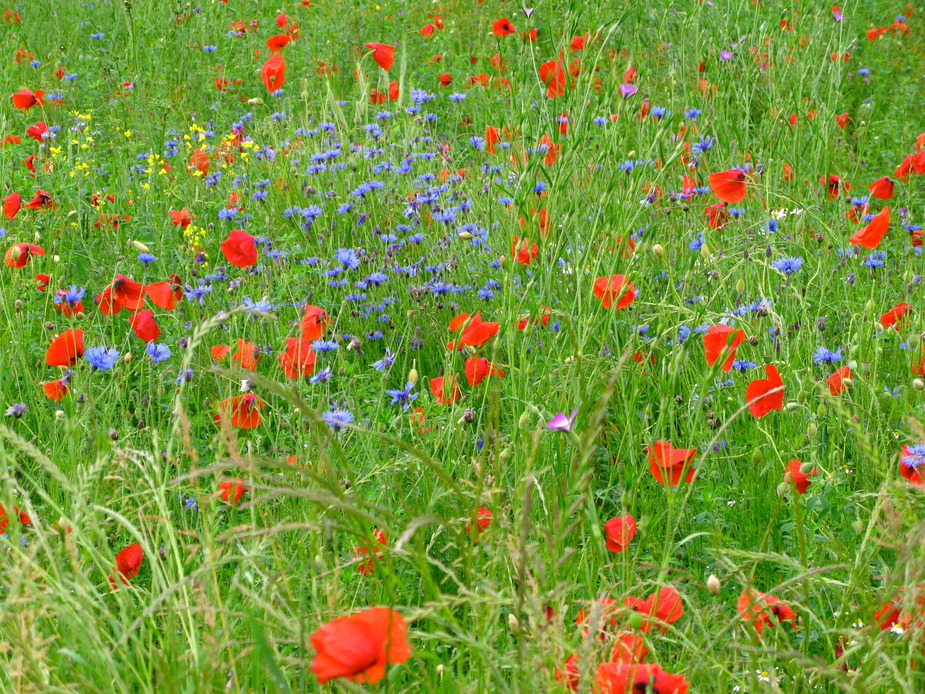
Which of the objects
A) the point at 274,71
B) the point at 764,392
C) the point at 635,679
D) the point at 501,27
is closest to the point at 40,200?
the point at 274,71

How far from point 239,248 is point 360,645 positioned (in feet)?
5.03

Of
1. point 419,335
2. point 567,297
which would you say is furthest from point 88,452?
point 567,297

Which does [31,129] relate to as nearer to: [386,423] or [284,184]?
[284,184]

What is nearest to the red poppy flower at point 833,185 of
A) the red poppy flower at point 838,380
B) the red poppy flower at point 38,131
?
the red poppy flower at point 838,380

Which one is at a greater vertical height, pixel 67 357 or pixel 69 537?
pixel 69 537

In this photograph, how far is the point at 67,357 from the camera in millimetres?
1881

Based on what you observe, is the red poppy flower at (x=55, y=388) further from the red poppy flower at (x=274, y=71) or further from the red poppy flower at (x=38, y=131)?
the red poppy flower at (x=274, y=71)

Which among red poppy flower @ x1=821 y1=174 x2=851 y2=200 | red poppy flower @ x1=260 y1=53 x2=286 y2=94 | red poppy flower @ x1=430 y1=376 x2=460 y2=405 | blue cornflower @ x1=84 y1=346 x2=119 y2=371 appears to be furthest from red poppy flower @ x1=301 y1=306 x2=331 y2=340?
red poppy flower @ x1=260 y1=53 x2=286 y2=94

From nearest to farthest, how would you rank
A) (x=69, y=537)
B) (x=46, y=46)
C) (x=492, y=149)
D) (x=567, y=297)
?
(x=69, y=537) → (x=567, y=297) → (x=492, y=149) → (x=46, y=46)

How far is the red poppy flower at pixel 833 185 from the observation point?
9.46 ft

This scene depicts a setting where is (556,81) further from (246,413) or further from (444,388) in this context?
(246,413)

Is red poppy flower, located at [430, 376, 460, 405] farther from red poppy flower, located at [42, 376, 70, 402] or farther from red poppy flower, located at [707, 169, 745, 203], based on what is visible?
red poppy flower, located at [707, 169, 745, 203]

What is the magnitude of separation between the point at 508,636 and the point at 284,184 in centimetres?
213

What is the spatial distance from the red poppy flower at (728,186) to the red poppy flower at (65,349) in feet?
5.18
